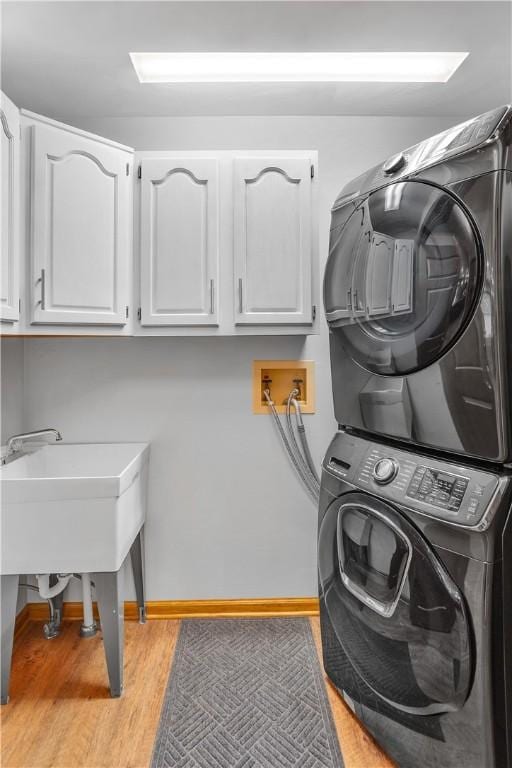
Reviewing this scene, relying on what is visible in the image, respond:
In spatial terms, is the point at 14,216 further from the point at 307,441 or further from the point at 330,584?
the point at 330,584

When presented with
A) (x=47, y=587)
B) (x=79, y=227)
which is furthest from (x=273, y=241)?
(x=47, y=587)

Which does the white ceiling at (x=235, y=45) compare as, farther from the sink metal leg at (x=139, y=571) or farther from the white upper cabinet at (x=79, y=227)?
the sink metal leg at (x=139, y=571)

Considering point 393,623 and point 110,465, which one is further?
point 110,465

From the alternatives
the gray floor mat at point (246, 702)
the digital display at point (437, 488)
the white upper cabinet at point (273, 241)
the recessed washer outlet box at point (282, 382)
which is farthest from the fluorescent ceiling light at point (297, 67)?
the gray floor mat at point (246, 702)

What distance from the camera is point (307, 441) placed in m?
2.42

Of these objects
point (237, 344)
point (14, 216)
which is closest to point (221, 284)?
point (237, 344)

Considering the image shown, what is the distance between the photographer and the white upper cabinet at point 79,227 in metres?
1.91

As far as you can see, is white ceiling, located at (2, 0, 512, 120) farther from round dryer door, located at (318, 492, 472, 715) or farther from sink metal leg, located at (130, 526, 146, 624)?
sink metal leg, located at (130, 526, 146, 624)

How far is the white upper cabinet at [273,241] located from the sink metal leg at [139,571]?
3.66ft

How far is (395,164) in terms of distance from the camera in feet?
5.01

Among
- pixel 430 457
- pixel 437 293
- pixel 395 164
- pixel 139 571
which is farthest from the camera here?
pixel 139 571

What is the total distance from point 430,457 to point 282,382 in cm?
110

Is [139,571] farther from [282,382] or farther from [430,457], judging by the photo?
[430,457]

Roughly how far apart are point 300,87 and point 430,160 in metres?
0.98
